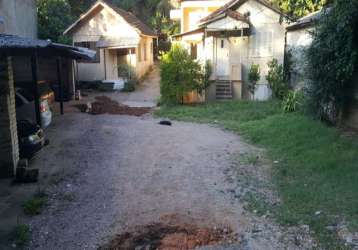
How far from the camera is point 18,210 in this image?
621 cm

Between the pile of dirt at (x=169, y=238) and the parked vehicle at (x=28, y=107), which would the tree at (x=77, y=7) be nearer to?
the parked vehicle at (x=28, y=107)

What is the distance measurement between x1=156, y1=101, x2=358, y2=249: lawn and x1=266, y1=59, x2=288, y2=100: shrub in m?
4.44

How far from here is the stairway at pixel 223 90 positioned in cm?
1955

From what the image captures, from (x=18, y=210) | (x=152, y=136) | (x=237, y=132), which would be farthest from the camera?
(x=237, y=132)

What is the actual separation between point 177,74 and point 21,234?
13459 millimetres

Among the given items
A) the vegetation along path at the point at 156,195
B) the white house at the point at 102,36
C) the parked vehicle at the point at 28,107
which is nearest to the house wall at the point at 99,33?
the white house at the point at 102,36

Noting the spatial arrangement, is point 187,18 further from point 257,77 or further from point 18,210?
point 18,210

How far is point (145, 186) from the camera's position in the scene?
7.33 metres

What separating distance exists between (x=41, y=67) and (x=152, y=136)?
1020 centimetres

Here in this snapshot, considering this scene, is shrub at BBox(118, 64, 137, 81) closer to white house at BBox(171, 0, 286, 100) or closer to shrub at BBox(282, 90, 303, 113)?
white house at BBox(171, 0, 286, 100)

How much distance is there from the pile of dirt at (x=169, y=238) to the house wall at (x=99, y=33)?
2095 cm

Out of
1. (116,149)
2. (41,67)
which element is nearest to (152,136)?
(116,149)

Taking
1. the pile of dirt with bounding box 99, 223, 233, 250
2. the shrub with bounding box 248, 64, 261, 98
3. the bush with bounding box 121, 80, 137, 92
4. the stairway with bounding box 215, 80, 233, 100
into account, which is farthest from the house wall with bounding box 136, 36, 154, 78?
the pile of dirt with bounding box 99, 223, 233, 250

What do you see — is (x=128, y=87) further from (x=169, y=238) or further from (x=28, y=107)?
(x=169, y=238)
